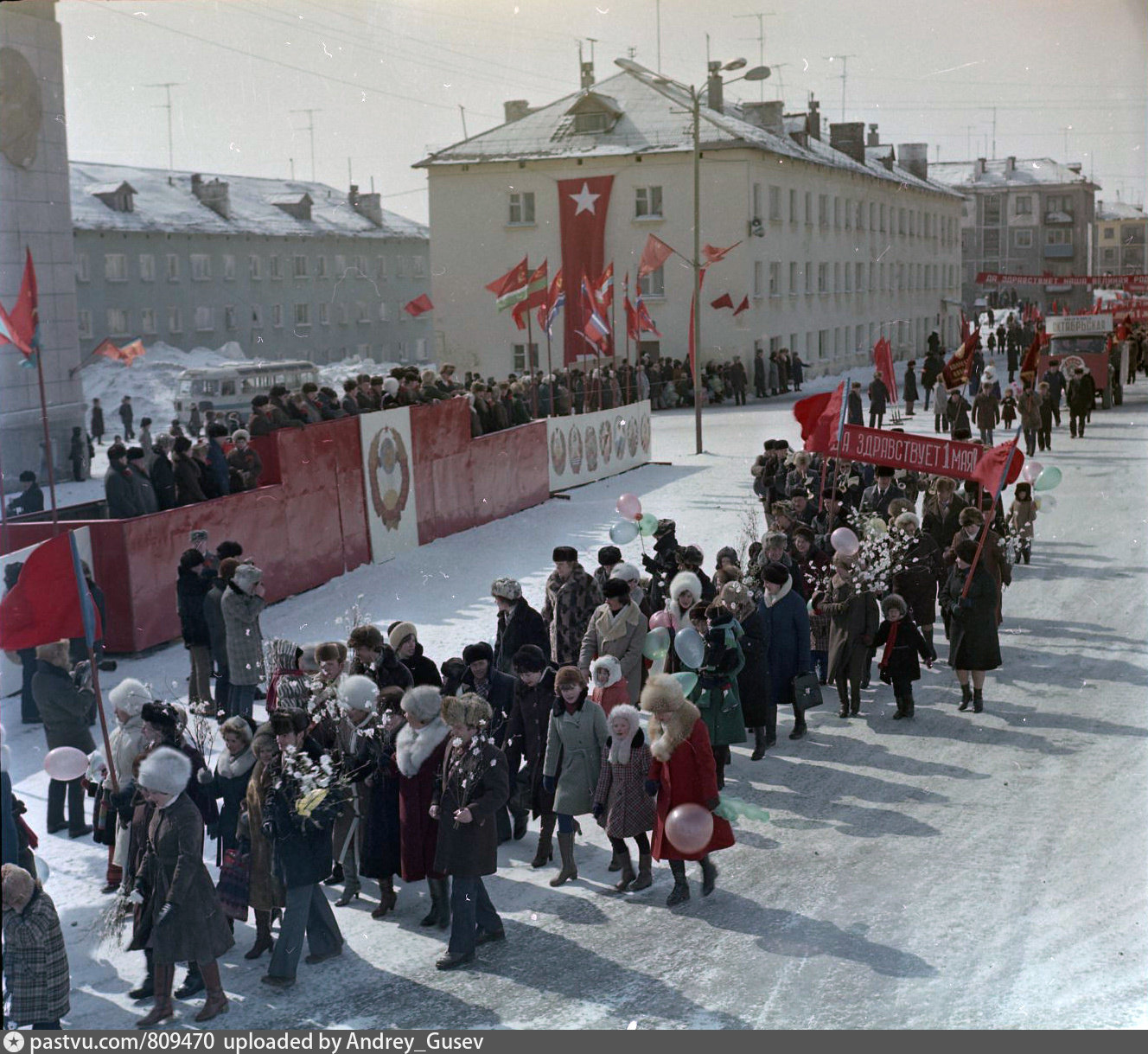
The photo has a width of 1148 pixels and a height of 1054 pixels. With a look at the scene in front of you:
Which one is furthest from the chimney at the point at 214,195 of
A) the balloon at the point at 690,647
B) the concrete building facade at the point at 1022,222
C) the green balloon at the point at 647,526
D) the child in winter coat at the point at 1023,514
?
the concrete building facade at the point at 1022,222

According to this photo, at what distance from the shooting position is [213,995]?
23.2ft

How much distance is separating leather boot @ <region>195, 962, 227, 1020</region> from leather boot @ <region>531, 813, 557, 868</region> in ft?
7.94

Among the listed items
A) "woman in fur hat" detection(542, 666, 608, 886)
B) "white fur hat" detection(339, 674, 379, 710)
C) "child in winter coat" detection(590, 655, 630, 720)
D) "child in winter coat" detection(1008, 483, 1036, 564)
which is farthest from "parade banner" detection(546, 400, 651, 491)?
"white fur hat" detection(339, 674, 379, 710)

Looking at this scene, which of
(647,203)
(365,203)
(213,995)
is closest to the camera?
(213,995)

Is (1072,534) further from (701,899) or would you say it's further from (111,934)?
(111,934)

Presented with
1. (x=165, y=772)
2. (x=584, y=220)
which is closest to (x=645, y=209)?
(x=584, y=220)

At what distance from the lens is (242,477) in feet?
52.3

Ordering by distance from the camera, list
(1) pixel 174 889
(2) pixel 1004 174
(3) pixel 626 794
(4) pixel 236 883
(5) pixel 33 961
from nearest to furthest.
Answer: (5) pixel 33 961
(1) pixel 174 889
(4) pixel 236 883
(3) pixel 626 794
(2) pixel 1004 174

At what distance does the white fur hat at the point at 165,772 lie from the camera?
6922mm

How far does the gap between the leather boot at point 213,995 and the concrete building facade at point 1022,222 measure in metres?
95.0

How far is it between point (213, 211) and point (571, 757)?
49.5 meters

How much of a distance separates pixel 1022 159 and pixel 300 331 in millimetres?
59866

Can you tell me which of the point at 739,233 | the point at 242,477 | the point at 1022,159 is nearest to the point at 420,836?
Answer: the point at 242,477

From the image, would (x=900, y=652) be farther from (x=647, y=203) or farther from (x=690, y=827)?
(x=647, y=203)
